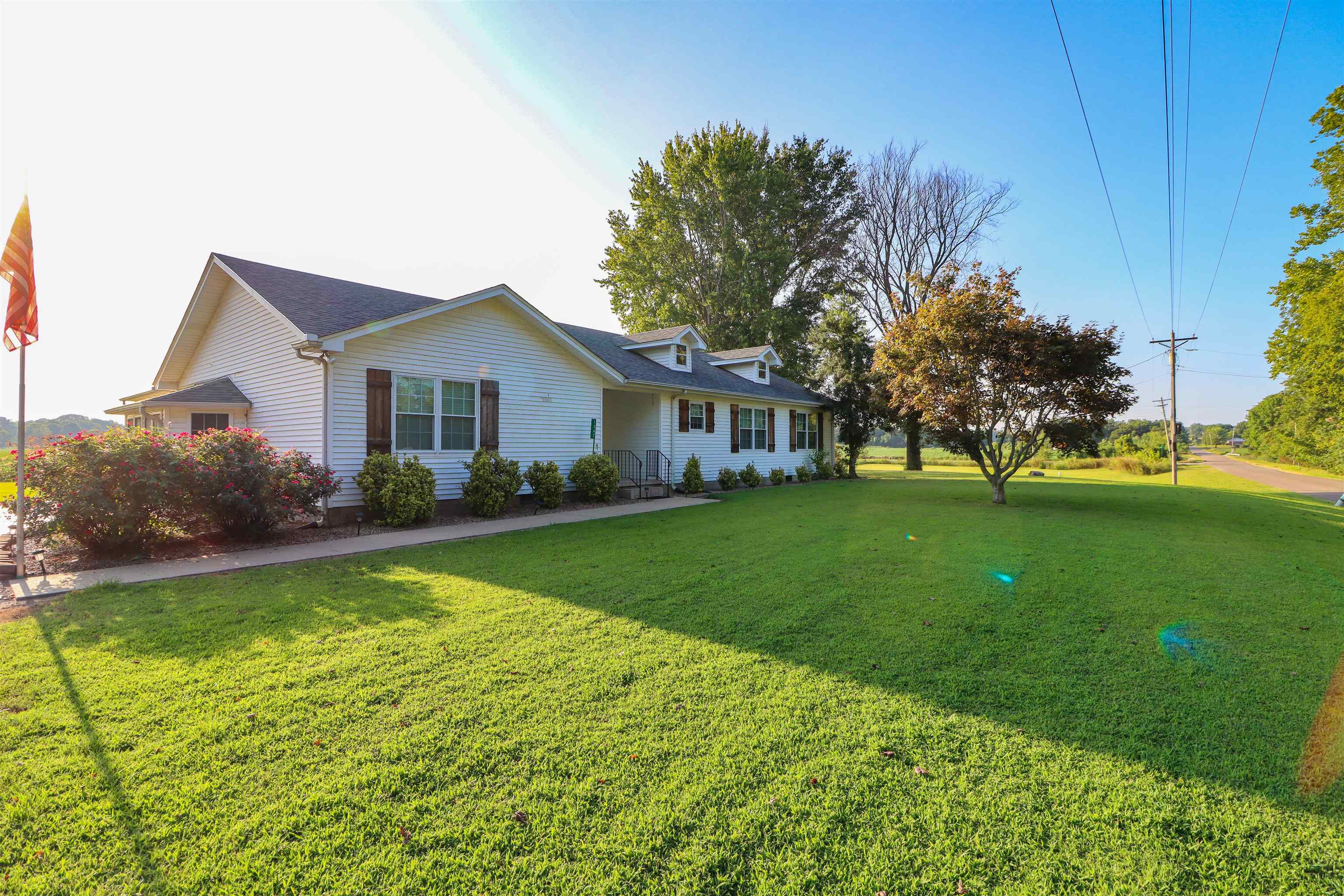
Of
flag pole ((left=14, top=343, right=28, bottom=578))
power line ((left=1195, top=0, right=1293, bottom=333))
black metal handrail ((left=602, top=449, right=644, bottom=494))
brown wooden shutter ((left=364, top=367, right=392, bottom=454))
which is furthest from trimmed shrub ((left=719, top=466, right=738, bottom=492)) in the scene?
flag pole ((left=14, top=343, right=28, bottom=578))

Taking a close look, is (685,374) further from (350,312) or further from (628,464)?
(350,312)

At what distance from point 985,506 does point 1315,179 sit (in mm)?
12716

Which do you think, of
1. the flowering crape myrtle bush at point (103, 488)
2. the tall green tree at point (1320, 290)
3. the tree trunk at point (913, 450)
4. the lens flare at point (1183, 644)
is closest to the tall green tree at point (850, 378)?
the tree trunk at point (913, 450)

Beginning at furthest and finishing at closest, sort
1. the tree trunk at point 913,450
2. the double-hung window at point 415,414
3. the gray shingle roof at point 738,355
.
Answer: the tree trunk at point 913,450
the gray shingle roof at point 738,355
the double-hung window at point 415,414

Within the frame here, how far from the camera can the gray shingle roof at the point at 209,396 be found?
10.2 m

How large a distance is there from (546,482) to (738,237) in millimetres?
21605

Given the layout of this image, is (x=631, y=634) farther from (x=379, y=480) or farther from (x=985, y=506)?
(x=985, y=506)

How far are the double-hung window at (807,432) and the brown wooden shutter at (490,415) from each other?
13.6 m

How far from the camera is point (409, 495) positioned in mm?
9102

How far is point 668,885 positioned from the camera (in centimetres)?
184

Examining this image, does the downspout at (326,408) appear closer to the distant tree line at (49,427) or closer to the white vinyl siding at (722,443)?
the distant tree line at (49,427)

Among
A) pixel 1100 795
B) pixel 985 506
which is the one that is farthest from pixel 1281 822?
pixel 985 506

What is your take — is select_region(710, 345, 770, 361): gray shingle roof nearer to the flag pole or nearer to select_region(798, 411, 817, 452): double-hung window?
select_region(798, 411, 817, 452): double-hung window

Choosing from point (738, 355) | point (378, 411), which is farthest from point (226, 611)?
point (738, 355)
